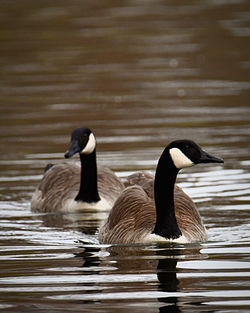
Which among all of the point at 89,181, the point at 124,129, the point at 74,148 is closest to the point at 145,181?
the point at 74,148

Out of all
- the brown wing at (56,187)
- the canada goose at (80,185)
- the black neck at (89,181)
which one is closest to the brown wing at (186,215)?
the canada goose at (80,185)

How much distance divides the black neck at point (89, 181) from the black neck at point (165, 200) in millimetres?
3595

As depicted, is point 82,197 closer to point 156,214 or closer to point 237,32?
point 156,214

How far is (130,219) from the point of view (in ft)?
42.0

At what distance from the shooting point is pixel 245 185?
15.9m

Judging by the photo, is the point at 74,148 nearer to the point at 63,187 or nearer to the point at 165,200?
the point at 63,187

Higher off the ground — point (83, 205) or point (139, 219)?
point (139, 219)

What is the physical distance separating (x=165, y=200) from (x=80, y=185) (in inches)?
158

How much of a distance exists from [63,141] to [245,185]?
5.15m

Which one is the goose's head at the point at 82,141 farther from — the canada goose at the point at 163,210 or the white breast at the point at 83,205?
the canada goose at the point at 163,210

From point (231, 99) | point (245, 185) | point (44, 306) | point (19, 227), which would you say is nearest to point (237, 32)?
point (231, 99)

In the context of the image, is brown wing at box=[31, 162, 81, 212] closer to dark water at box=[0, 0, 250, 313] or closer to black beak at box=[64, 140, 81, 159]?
dark water at box=[0, 0, 250, 313]

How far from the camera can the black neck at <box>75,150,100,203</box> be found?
15.9 meters

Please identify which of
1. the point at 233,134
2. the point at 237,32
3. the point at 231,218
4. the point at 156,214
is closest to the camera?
the point at 156,214
